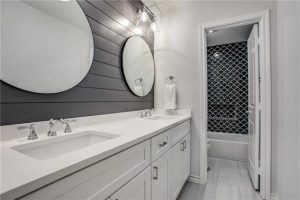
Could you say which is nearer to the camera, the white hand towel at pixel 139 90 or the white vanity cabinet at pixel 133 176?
the white vanity cabinet at pixel 133 176

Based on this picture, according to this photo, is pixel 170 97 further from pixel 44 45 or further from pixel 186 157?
pixel 44 45

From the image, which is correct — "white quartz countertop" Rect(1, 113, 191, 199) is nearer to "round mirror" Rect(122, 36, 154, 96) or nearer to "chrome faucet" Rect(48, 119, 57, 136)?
"chrome faucet" Rect(48, 119, 57, 136)

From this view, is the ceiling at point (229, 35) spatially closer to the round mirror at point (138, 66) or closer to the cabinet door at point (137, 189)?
the round mirror at point (138, 66)

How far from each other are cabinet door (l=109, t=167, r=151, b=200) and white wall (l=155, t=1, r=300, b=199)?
1.21 meters

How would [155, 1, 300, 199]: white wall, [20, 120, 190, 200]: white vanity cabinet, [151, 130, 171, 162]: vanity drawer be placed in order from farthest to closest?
1. [155, 1, 300, 199]: white wall
2. [151, 130, 171, 162]: vanity drawer
3. [20, 120, 190, 200]: white vanity cabinet

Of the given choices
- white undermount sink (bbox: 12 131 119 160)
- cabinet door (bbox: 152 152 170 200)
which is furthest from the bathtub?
white undermount sink (bbox: 12 131 119 160)

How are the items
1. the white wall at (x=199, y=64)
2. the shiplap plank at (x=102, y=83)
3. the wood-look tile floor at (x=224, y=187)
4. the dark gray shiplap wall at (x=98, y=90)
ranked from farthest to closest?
the wood-look tile floor at (x=224, y=187) < the white wall at (x=199, y=64) < the shiplap plank at (x=102, y=83) < the dark gray shiplap wall at (x=98, y=90)

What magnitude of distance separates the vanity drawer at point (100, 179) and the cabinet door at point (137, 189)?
0.03m

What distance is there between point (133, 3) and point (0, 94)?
1703mm

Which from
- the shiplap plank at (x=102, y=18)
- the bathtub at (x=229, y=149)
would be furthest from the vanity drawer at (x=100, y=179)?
the bathtub at (x=229, y=149)

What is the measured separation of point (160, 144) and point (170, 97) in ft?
3.28

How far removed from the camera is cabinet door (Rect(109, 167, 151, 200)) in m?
0.80

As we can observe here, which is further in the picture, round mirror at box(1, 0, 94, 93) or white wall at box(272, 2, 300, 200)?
white wall at box(272, 2, 300, 200)

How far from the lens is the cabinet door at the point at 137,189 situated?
2.62 feet
